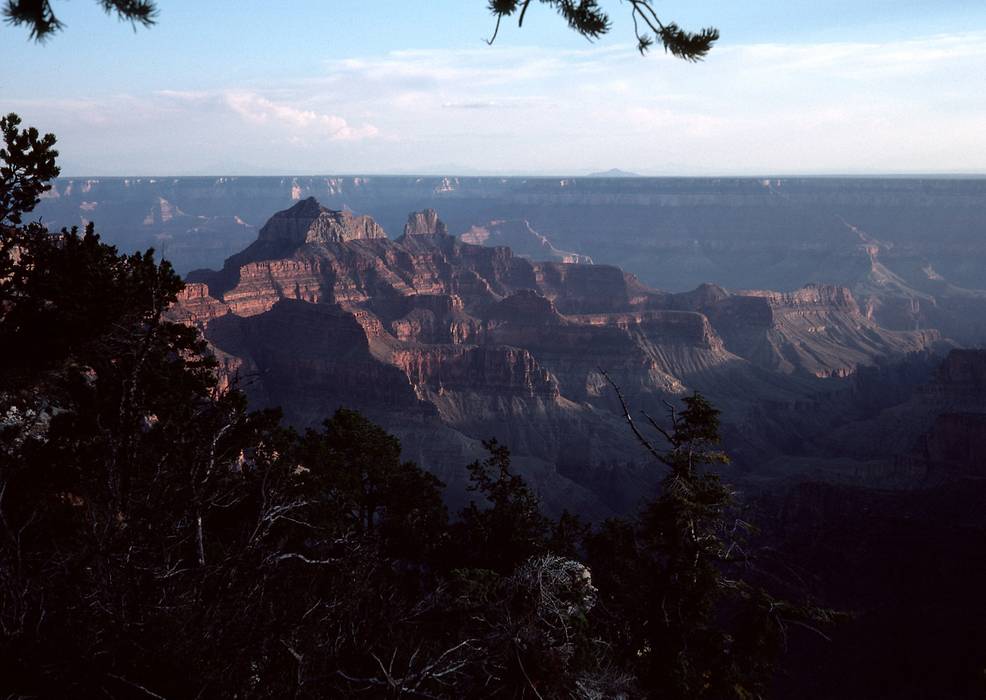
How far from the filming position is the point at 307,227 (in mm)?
164625

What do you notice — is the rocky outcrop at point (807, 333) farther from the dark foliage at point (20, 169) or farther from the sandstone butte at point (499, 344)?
the dark foliage at point (20, 169)

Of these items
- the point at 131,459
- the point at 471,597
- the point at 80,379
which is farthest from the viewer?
the point at 80,379

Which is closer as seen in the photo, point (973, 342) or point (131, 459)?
point (131, 459)

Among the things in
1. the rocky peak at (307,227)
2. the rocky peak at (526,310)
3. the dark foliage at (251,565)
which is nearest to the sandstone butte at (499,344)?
the rocky peak at (526,310)

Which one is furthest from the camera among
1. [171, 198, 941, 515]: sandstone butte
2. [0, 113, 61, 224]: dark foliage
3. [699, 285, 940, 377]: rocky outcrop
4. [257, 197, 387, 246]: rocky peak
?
[257, 197, 387, 246]: rocky peak

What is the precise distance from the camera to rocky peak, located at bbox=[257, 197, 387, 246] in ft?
539

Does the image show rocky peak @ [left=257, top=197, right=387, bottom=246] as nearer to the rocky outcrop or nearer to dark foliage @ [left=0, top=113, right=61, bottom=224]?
the rocky outcrop

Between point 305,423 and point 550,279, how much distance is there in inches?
4048

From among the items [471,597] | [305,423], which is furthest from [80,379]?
Answer: [305,423]

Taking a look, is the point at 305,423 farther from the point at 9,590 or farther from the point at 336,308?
the point at 9,590

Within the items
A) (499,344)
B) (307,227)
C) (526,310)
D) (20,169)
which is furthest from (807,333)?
(20,169)

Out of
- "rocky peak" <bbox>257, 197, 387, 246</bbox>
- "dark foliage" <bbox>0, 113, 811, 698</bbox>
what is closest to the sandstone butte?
"rocky peak" <bbox>257, 197, 387, 246</bbox>

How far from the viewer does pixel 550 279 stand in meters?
190

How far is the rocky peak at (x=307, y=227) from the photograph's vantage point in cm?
16438
